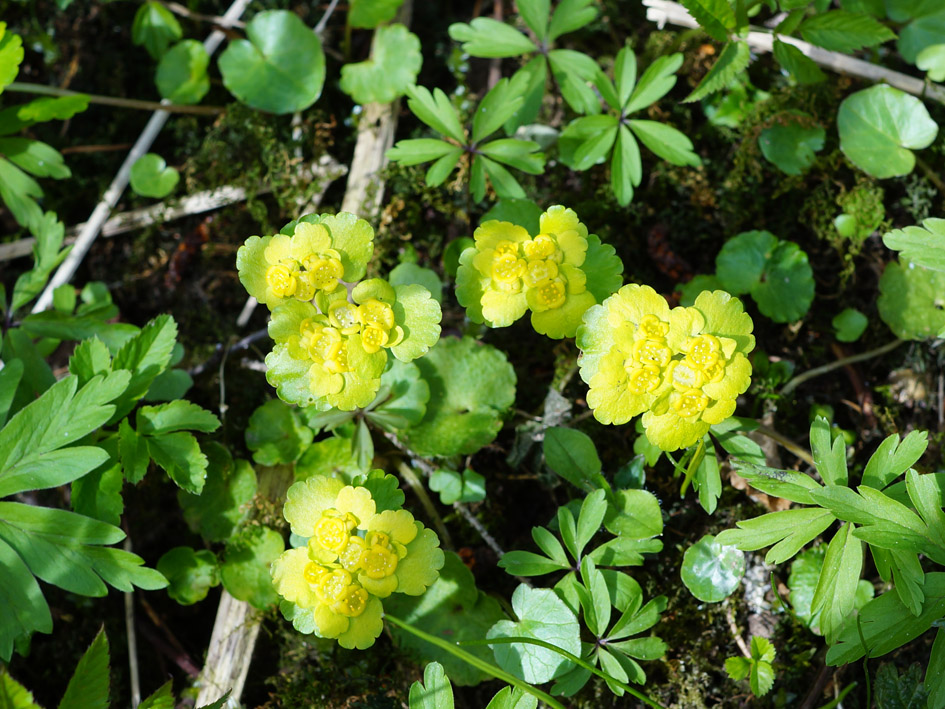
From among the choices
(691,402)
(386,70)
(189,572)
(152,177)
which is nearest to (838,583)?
(691,402)

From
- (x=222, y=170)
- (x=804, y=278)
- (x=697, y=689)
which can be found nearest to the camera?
(x=697, y=689)

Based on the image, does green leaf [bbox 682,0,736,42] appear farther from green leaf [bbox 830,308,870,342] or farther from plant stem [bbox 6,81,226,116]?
plant stem [bbox 6,81,226,116]

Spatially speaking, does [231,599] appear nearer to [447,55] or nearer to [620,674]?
[620,674]

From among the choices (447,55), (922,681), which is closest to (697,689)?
(922,681)

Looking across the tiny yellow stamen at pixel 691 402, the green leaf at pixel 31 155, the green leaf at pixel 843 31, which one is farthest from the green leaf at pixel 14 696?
the green leaf at pixel 843 31

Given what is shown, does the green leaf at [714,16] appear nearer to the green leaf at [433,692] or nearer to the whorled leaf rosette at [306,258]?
the whorled leaf rosette at [306,258]

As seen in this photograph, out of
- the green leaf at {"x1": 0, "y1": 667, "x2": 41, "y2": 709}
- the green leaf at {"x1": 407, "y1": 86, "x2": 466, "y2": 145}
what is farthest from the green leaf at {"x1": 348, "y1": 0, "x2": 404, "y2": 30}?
the green leaf at {"x1": 0, "y1": 667, "x2": 41, "y2": 709}
